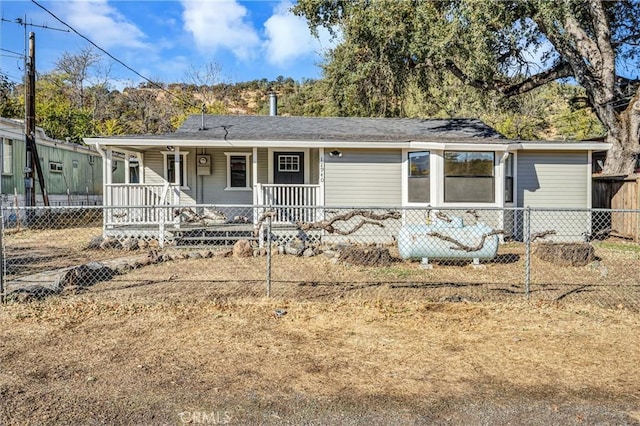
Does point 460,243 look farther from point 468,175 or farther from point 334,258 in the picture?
point 468,175

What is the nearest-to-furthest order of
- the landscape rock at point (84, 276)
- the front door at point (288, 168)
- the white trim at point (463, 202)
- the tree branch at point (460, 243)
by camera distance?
the landscape rock at point (84, 276) → the tree branch at point (460, 243) → the white trim at point (463, 202) → the front door at point (288, 168)

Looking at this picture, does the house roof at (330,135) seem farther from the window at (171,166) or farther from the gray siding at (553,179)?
the window at (171,166)

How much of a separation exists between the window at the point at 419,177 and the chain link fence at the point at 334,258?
58cm

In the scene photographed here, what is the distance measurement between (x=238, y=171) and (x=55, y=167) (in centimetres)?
1005

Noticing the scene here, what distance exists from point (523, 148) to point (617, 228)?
3460 millimetres

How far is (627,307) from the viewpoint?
5469mm

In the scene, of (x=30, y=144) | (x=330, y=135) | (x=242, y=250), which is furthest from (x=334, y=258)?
(x=30, y=144)

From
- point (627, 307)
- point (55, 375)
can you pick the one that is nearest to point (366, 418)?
point (55, 375)

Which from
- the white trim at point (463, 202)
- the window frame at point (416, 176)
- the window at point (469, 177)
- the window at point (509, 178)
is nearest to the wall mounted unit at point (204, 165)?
the window frame at point (416, 176)

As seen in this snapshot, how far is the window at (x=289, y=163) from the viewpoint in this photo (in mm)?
13000

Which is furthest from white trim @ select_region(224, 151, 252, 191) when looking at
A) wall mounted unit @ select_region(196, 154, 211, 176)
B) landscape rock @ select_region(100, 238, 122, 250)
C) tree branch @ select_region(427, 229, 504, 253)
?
tree branch @ select_region(427, 229, 504, 253)

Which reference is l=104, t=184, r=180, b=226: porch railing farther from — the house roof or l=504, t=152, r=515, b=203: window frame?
l=504, t=152, r=515, b=203: window frame

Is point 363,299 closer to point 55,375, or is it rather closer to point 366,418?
point 366,418

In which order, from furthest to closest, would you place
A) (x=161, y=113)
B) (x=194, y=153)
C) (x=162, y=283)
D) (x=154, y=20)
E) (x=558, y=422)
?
(x=161, y=113), (x=154, y=20), (x=194, y=153), (x=162, y=283), (x=558, y=422)
